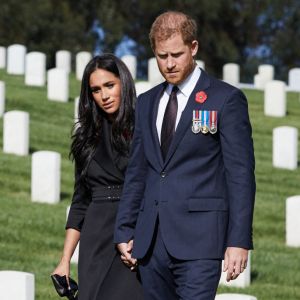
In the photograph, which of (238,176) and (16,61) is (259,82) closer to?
(16,61)

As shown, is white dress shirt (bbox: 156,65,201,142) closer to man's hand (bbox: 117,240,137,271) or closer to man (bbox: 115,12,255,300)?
man (bbox: 115,12,255,300)

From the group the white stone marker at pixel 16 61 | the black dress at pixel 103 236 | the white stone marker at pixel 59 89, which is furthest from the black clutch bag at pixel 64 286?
the white stone marker at pixel 16 61

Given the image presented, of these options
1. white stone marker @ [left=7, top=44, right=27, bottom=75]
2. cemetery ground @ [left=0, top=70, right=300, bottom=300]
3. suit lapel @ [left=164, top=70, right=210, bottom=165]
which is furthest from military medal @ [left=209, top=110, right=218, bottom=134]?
white stone marker @ [left=7, top=44, right=27, bottom=75]

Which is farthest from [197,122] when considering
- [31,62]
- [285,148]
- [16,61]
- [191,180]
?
[16,61]

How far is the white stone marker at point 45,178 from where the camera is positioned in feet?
50.5

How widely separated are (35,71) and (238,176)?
68.2 feet

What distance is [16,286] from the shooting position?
893 centimetres

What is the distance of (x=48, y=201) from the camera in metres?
15.6

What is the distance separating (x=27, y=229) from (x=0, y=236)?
45 centimetres

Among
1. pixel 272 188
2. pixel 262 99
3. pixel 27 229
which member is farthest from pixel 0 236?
pixel 262 99

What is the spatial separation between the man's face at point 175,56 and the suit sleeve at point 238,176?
0.31 meters

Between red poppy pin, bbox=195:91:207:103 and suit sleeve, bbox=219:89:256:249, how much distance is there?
0.15 m

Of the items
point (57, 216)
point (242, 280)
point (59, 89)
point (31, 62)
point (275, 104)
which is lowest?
point (242, 280)

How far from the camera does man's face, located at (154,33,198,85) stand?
20.7 ft
